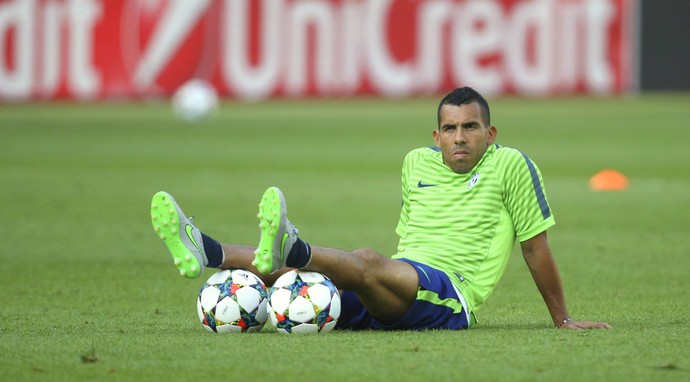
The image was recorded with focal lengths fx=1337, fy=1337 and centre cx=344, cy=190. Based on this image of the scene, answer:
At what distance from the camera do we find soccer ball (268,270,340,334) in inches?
266

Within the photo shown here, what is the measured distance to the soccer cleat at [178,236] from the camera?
21.6 feet

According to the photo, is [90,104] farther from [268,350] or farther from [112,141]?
[268,350]

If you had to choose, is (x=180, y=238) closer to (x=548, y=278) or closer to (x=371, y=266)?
(x=371, y=266)

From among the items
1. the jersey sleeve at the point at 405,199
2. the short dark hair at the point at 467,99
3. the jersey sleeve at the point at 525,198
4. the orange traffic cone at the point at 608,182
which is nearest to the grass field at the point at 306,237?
the orange traffic cone at the point at 608,182

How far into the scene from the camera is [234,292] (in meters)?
6.92

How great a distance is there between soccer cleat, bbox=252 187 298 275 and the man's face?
3.82 ft

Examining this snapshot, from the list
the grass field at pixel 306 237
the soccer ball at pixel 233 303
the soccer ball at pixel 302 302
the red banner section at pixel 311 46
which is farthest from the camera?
the red banner section at pixel 311 46

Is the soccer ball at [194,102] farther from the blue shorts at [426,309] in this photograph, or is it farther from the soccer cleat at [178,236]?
the soccer cleat at [178,236]

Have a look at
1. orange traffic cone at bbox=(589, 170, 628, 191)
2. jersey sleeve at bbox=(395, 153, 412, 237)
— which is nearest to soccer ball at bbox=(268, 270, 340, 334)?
jersey sleeve at bbox=(395, 153, 412, 237)

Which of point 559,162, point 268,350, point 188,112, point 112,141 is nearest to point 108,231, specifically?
point 268,350

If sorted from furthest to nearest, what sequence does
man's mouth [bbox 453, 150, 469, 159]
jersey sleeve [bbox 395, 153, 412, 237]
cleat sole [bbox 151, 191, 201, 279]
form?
jersey sleeve [bbox 395, 153, 412, 237]
man's mouth [bbox 453, 150, 469, 159]
cleat sole [bbox 151, 191, 201, 279]

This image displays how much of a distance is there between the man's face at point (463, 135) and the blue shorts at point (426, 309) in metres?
0.64

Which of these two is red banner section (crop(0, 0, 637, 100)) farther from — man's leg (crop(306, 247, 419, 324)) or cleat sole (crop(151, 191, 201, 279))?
cleat sole (crop(151, 191, 201, 279))

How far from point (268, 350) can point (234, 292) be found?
26.5 inches
